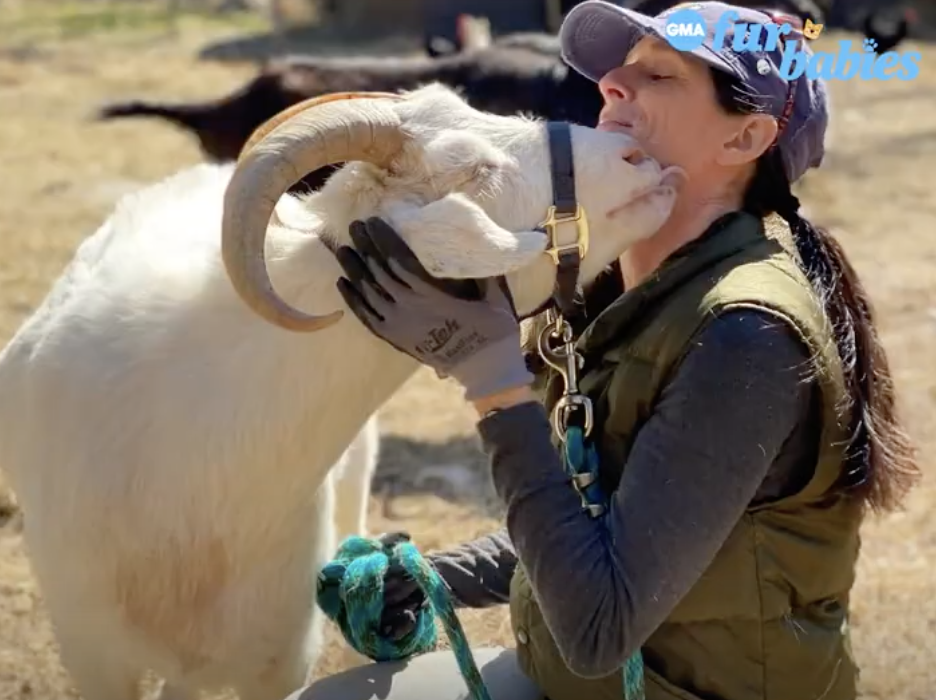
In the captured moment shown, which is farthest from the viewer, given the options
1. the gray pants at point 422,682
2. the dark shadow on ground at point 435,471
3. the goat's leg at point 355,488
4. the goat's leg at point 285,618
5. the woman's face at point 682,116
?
the dark shadow on ground at point 435,471

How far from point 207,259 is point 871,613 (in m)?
2.33

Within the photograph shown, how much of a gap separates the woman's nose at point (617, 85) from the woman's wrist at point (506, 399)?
557mm

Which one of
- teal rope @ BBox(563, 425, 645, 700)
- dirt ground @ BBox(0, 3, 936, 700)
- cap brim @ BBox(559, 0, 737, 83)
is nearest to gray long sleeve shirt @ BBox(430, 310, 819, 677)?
teal rope @ BBox(563, 425, 645, 700)

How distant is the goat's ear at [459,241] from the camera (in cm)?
202

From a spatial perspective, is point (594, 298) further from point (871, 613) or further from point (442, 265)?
point (871, 613)

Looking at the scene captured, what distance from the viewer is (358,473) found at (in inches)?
144

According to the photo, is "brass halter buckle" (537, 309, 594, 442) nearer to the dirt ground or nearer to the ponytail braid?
the ponytail braid

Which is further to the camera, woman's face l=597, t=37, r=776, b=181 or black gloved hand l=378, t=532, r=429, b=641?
black gloved hand l=378, t=532, r=429, b=641

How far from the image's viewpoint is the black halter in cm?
218

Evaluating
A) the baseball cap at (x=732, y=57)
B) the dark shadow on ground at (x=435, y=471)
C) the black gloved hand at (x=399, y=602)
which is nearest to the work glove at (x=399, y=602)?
the black gloved hand at (x=399, y=602)

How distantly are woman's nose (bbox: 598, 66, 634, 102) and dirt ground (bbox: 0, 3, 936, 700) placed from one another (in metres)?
1.92

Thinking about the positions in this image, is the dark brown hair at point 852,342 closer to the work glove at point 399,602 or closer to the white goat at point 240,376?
the white goat at point 240,376

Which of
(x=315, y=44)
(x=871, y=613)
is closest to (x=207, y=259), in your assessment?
(x=871, y=613)

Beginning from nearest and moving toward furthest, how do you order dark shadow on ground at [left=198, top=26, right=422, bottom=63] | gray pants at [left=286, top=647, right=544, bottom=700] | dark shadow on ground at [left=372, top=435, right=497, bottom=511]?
1. gray pants at [left=286, top=647, right=544, bottom=700]
2. dark shadow on ground at [left=372, top=435, right=497, bottom=511]
3. dark shadow on ground at [left=198, top=26, right=422, bottom=63]
